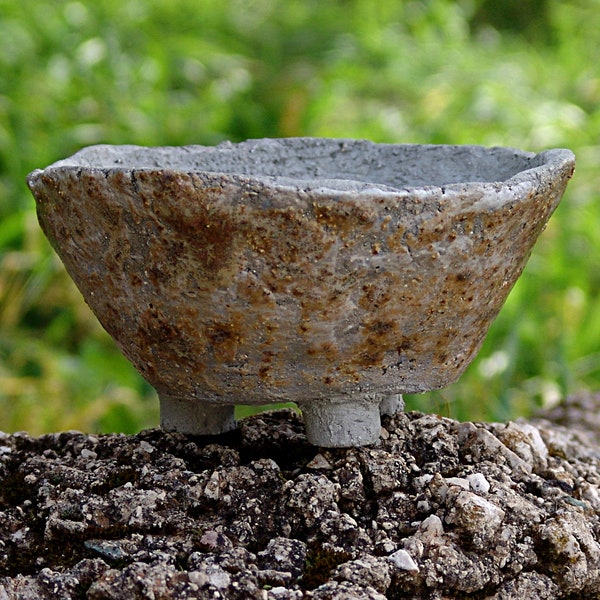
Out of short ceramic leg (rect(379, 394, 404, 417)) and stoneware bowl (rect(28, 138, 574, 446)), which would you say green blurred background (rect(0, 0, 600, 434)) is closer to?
short ceramic leg (rect(379, 394, 404, 417))

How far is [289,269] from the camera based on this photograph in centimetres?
163

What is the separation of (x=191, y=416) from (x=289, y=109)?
2.95 meters

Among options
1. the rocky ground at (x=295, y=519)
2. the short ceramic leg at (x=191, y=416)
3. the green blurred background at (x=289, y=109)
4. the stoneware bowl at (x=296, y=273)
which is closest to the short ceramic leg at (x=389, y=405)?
the rocky ground at (x=295, y=519)

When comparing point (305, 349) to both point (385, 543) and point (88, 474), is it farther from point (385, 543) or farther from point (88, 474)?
point (88, 474)

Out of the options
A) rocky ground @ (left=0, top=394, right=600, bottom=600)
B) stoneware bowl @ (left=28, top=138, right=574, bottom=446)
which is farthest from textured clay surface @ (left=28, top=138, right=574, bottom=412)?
rocky ground @ (left=0, top=394, right=600, bottom=600)

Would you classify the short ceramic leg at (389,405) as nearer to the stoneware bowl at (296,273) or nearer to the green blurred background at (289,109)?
the stoneware bowl at (296,273)

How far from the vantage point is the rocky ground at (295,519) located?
1.67 metres

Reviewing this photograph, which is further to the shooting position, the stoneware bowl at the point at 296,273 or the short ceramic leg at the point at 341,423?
the short ceramic leg at the point at 341,423

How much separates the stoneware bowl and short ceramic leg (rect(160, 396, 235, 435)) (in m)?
0.21

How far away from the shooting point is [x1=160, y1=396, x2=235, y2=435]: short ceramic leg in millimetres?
2074

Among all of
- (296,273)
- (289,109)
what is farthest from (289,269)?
(289,109)

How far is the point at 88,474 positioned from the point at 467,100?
3.41 m

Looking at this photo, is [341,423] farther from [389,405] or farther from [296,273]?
[296,273]

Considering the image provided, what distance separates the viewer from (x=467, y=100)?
15.9 feet
